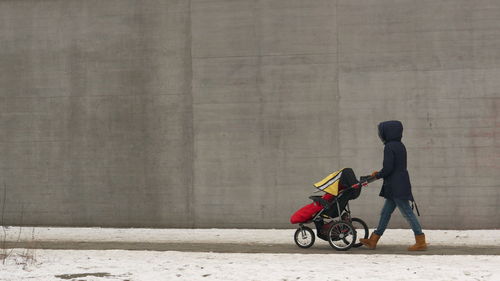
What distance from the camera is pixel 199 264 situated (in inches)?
304

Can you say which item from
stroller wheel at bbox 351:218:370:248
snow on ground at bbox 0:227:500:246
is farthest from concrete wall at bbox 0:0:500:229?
stroller wheel at bbox 351:218:370:248

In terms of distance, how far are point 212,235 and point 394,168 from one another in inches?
142

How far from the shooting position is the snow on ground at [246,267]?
6.97 meters

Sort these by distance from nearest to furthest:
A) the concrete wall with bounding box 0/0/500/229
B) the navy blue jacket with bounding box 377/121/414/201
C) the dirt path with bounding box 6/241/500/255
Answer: the dirt path with bounding box 6/241/500/255
the navy blue jacket with bounding box 377/121/414/201
the concrete wall with bounding box 0/0/500/229

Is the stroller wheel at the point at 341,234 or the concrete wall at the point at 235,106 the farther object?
the concrete wall at the point at 235,106

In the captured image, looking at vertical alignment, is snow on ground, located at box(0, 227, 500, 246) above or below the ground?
above

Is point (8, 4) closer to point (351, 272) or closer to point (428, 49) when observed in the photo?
point (428, 49)

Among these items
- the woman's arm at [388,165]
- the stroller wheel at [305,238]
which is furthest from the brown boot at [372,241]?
the woman's arm at [388,165]

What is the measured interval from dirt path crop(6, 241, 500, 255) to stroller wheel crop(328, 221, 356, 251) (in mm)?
99

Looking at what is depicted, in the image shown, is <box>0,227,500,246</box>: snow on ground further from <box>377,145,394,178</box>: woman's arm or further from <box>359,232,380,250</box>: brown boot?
<box>377,145,394,178</box>: woman's arm

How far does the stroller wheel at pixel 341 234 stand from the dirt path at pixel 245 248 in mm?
99

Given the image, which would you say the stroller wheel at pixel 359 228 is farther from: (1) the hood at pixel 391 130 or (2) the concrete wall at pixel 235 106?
(1) the hood at pixel 391 130

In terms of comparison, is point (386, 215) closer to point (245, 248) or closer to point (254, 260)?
point (245, 248)

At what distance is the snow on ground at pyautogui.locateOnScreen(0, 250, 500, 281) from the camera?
697 cm
